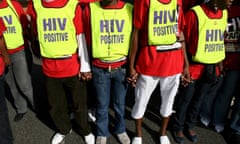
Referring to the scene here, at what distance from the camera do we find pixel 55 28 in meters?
2.78

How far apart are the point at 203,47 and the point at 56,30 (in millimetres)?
1617

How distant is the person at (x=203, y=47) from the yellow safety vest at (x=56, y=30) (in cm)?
127

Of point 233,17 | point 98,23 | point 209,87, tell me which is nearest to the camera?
point 98,23

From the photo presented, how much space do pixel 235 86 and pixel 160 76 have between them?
1215 mm

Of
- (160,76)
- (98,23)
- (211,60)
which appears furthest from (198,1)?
(98,23)

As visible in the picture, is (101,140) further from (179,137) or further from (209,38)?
(209,38)

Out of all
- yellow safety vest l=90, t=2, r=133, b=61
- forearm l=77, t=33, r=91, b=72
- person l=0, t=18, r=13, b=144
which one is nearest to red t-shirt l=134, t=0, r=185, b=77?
yellow safety vest l=90, t=2, r=133, b=61

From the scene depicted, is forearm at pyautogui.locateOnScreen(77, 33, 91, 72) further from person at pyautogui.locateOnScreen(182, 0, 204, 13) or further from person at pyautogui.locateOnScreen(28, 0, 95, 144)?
person at pyautogui.locateOnScreen(182, 0, 204, 13)

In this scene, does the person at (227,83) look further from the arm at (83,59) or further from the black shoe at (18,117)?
the black shoe at (18,117)

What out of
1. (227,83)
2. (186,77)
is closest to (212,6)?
(186,77)

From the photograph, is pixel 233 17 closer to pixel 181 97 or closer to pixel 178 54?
pixel 178 54

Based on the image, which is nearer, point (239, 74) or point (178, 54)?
point (178, 54)

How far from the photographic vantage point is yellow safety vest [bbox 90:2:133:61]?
8.87 feet

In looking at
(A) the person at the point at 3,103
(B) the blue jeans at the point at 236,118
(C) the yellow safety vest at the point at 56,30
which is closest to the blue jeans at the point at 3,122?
(A) the person at the point at 3,103
